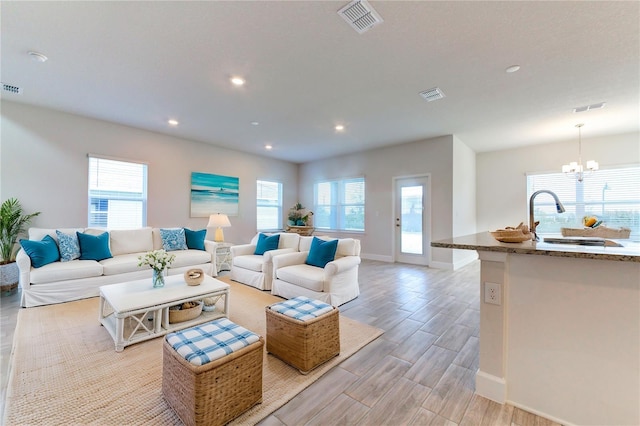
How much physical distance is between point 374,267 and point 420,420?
13.7 feet

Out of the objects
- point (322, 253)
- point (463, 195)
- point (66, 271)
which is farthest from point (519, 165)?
point (66, 271)

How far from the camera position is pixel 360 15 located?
2.09m

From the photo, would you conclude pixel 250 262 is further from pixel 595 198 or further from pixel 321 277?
pixel 595 198

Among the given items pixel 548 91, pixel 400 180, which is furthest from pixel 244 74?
pixel 400 180

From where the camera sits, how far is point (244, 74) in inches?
119

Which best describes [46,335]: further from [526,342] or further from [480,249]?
[526,342]

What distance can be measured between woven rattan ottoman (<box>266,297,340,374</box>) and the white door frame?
4.08 meters

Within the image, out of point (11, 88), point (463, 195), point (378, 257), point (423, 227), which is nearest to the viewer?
point (11, 88)

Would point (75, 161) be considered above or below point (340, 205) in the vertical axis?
above

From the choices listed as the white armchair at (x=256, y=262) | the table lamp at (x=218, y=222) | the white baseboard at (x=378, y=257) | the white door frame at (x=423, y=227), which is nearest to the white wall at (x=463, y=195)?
the white door frame at (x=423, y=227)

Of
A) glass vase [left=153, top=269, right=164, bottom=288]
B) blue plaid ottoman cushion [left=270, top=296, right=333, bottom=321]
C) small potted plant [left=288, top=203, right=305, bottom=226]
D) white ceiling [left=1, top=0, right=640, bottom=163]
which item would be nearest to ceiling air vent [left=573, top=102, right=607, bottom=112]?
white ceiling [left=1, top=0, right=640, bottom=163]

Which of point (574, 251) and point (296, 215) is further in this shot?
point (296, 215)

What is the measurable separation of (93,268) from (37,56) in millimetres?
2508

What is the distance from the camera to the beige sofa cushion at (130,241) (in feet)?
13.9
